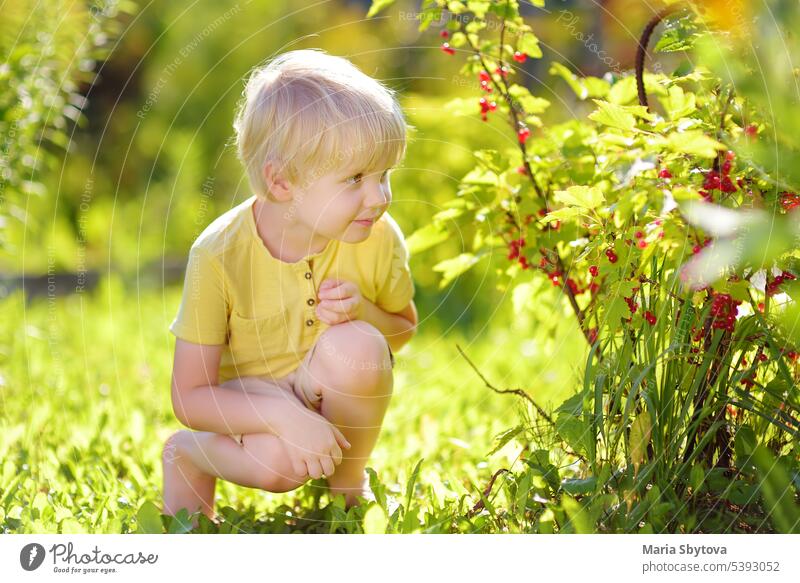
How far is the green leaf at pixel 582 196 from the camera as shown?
4.40 ft

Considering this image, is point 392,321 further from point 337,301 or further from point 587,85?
point 587,85

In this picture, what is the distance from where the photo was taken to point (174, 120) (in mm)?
4375

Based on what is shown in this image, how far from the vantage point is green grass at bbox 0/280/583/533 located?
157 centimetres

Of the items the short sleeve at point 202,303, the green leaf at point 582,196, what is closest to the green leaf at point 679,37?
the green leaf at point 582,196

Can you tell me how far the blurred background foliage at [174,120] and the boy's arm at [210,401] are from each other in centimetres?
56

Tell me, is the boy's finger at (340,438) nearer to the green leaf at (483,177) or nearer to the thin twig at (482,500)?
the thin twig at (482,500)

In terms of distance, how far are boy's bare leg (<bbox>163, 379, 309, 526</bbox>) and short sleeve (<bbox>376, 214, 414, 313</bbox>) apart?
0.93 ft

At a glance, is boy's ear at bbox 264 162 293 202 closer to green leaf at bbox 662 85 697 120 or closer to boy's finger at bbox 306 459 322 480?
boy's finger at bbox 306 459 322 480

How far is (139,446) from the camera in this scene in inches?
80.3

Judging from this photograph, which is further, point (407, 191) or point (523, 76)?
point (523, 76)
